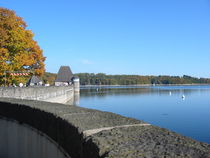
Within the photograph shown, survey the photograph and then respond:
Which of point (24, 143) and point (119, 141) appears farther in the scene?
point (24, 143)

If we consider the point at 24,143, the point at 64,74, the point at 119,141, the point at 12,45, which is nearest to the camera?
the point at 119,141

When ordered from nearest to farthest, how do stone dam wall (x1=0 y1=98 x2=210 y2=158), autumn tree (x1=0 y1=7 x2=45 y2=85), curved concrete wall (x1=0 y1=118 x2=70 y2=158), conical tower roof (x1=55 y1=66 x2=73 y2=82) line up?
stone dam wall (x1=0 y1=98 x2=210 y2=158), curved concrete wall (x1=0 y1=118 x2=70 y2=158), autumn tree (x1=0 y1=7 x2=45 y2=85), conical tower roof (x1=55 y1=66 x2=73 y2=82)

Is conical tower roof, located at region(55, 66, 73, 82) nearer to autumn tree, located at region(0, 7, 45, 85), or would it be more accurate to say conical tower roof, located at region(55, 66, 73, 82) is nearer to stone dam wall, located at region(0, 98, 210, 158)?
autumn tree, located at region(0, 7, 45, 85)

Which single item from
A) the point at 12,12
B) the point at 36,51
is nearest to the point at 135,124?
the point at 12,12

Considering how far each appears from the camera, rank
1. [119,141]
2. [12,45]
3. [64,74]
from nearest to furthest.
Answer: [119,141]
[12,45]
[64,74]

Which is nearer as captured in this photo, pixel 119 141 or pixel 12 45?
pixel 119 141

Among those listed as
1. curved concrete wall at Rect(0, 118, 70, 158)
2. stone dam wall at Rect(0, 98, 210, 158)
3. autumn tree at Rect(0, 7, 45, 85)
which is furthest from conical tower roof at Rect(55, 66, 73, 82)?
stone dam wall at Rect(0, 98, 210, 158)

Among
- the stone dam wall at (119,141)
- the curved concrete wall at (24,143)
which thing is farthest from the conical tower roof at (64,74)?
the stone dam wall at (119,141)

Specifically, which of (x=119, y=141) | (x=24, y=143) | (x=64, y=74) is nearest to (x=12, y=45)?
(x=24, y=143)

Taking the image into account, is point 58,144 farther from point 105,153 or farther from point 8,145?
point 8,145

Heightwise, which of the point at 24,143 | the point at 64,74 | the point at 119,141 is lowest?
the point at 24,143

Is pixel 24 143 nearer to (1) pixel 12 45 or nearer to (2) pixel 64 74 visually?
(1) pixel 12 45

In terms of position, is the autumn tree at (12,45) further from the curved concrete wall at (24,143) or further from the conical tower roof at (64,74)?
the conical tower roof at (64,74)

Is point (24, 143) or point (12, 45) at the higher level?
point (12, 45)
